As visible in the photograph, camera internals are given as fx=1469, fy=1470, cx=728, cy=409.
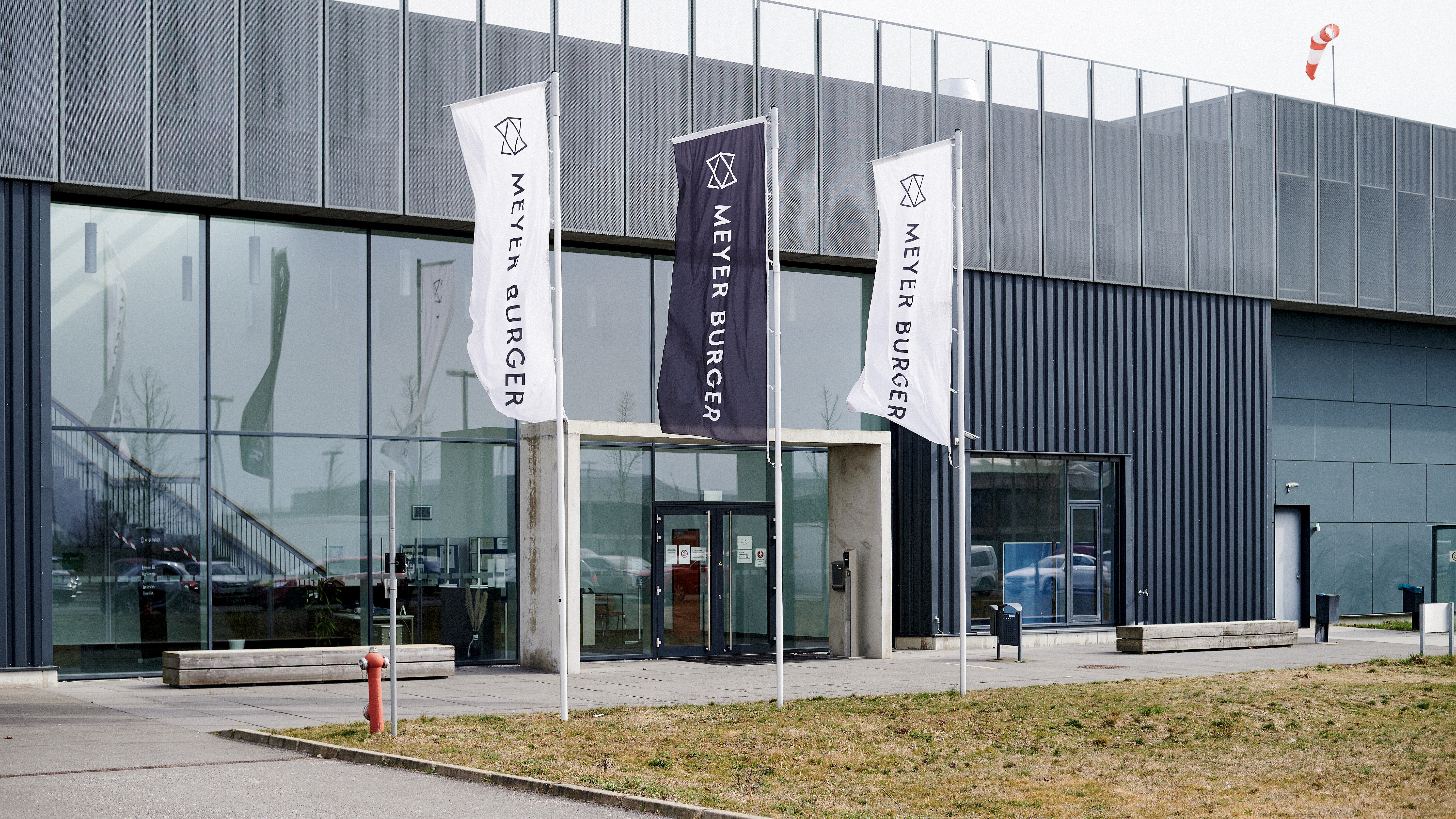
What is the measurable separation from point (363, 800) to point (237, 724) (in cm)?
443

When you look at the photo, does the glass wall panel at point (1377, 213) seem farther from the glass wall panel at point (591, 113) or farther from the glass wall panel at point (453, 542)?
the glass wall panel at point (453, 542)

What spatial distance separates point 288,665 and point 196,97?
7308 mm

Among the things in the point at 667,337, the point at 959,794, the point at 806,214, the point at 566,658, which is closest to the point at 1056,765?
the point at 959,794

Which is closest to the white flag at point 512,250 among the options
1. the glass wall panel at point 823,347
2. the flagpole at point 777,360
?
the flagpole at point 777,360

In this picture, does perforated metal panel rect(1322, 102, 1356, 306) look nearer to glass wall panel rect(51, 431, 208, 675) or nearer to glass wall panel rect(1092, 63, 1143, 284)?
glass wall panel rect(1092, 63, 1143, 284)

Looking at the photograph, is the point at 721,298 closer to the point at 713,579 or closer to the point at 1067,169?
the point at 713,579

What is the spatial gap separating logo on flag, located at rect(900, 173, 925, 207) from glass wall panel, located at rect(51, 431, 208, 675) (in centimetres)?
984

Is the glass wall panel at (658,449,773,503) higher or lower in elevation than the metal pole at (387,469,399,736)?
higher

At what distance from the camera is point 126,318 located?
1920cm

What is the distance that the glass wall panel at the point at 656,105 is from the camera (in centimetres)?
2170

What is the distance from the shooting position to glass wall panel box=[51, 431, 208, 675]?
1852cm

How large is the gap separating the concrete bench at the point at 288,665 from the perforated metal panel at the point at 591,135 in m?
6.52

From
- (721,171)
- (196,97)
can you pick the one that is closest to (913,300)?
(721,171)

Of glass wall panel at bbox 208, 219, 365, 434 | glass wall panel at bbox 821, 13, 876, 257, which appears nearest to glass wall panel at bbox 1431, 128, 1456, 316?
glass wall panel at bbox 821, 13, 876, 257
